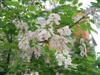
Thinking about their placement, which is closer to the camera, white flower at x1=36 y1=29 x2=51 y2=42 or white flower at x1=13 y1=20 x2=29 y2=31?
white flower at x1=36 y1=29 x2=51 y2=42

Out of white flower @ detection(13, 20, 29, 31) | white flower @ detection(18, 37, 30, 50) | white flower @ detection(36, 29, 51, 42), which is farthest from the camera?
white flower @ detection(13, 20, 29, 31)

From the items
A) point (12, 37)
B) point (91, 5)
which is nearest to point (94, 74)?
point (91, 5)

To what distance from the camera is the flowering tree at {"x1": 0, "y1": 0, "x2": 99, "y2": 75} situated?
1819 mm

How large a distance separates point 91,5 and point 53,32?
533mm

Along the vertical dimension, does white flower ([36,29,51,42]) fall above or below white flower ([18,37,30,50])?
above

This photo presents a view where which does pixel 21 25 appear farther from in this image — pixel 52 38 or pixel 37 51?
pixel 52 38

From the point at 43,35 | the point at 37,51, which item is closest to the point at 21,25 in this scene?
the point at 37,51

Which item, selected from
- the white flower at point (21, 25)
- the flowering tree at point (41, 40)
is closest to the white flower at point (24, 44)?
the flowering tree at point (41, 40)

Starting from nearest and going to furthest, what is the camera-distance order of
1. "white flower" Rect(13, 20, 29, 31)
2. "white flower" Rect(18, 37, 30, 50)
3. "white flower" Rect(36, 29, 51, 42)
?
"white flower" Rect(36, 29, 51, 42), "white flower" Rect(18, 37, 30, 50), "white flower" Rect(13, 20, 29, 31)

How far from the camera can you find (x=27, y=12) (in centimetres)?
213

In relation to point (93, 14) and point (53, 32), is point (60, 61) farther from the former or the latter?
point (93, 14)

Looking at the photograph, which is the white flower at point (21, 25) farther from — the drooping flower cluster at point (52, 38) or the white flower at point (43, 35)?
the white flower at point (43, 35)

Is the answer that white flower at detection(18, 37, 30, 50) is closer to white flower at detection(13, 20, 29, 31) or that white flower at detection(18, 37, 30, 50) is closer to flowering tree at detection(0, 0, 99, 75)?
flowering tree at detection(0, 0, 99, 75)

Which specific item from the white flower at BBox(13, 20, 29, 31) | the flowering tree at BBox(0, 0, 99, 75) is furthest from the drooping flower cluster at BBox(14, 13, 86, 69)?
the white flower at BBox(13, 20, 29, 31)
